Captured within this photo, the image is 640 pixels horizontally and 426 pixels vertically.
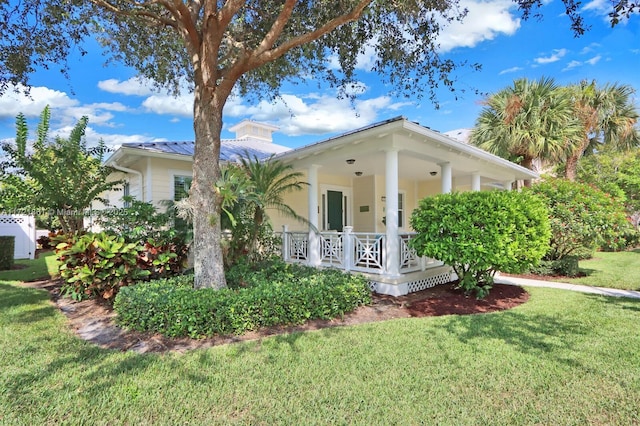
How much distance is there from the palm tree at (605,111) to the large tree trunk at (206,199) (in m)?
15.4

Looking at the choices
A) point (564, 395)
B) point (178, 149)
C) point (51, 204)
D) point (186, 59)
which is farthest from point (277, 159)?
point (564, 395)

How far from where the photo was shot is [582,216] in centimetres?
897

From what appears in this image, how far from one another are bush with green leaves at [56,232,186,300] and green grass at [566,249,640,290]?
10188 millimetres

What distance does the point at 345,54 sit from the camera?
7922 millimetres

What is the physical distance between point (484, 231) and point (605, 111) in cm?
1387

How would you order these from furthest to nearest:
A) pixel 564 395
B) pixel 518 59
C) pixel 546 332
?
1. pixel 518 59
2. pixel 546 332
3. pixel 564 395

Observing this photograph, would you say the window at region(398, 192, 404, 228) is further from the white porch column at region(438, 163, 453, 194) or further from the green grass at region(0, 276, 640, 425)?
the green grass at region(0, 276, 640, 425)

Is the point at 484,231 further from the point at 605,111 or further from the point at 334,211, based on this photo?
the point at 605,111

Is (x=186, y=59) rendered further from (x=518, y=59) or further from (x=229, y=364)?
(x=518, y=59)

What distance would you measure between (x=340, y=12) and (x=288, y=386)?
7158 mm

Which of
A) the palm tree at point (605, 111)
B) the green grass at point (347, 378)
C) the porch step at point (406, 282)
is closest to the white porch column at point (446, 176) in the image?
the porch step at point (406, 282)

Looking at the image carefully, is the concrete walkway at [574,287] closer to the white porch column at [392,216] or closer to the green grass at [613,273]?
the green grass at [613,273]

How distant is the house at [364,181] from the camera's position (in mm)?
7066

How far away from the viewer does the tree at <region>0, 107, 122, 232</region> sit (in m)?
8.03
